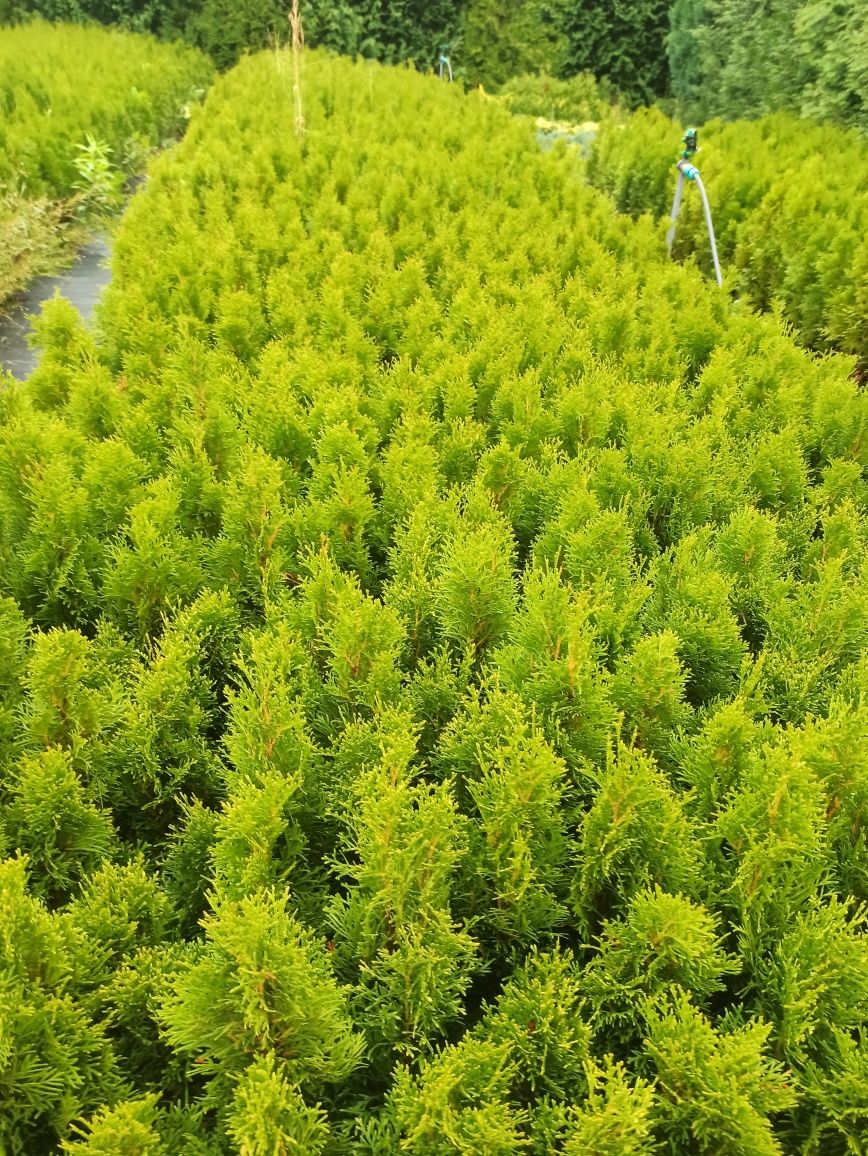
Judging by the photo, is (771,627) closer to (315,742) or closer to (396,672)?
(396,672)

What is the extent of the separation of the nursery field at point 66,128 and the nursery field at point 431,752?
547 centimetres

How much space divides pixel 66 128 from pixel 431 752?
10.9 m

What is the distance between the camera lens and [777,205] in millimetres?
6398

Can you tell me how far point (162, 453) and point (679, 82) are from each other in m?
17.0

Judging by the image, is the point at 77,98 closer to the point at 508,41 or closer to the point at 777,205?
the point at 777,205

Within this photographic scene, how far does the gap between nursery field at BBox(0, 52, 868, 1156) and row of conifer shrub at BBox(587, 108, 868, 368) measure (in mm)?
2198

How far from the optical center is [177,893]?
1895mm

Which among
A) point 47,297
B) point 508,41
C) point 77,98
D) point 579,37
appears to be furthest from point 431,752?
point 508,41

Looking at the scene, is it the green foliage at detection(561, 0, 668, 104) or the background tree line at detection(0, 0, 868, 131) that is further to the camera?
the green foliage at detection(561, 0, 668, 104)

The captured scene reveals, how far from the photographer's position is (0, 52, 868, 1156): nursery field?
1.44 metres

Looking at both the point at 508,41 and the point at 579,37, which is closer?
the point at 579,37

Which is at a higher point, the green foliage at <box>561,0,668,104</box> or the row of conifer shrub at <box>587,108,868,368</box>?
the green foliage at <box>561,0,668,104</box>

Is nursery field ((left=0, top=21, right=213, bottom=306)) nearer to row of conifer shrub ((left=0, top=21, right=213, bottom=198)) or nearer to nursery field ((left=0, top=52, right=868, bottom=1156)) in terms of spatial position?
row of conifer shrub ((left=0, top=21, right=213, bottom=198))

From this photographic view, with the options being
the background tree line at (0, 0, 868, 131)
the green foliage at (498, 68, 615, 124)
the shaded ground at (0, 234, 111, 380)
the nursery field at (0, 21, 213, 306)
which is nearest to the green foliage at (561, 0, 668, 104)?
the background tree line at (0, 0, 868, 131)
